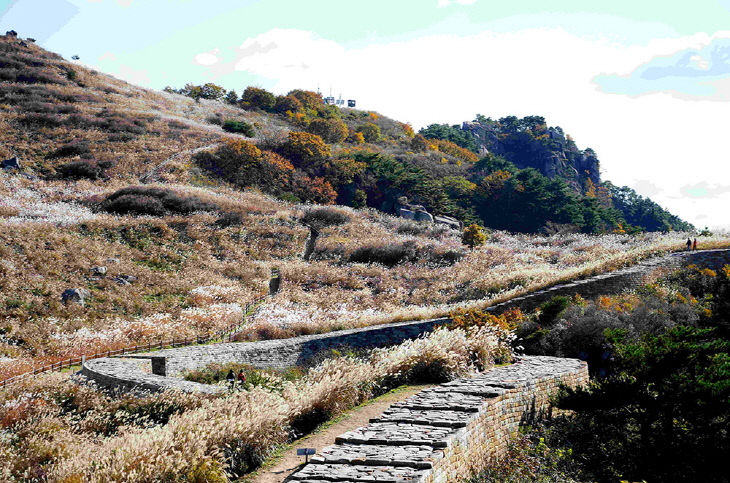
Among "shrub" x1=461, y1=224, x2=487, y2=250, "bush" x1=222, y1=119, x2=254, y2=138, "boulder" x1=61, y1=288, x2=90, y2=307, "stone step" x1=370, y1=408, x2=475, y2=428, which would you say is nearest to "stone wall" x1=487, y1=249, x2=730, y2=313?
"stone step" x1=370, y1=408, x2=475, y2=428

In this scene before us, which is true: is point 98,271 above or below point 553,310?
above

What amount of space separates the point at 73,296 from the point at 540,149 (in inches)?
3343

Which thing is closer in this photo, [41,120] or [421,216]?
[421,216]

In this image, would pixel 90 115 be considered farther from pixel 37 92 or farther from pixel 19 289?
pixel 19 289

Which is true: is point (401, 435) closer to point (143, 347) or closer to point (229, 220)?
point (143, 347)

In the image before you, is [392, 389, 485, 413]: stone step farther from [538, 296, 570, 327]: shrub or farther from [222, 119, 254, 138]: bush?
[222, 119, 254, 138]: bush

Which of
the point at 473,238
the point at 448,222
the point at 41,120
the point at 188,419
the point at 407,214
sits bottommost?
the point at 188,419

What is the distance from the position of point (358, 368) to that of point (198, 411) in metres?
3.63

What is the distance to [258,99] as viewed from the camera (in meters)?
83.7

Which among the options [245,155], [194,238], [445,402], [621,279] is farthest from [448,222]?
[445,402]

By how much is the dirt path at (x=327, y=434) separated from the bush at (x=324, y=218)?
96.5 ft

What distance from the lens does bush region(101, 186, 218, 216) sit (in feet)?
118

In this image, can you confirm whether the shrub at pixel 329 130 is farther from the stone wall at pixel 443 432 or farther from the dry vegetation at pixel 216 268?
the stone wall at pixel 443 432

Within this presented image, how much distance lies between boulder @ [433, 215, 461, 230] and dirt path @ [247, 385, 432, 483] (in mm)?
35861
